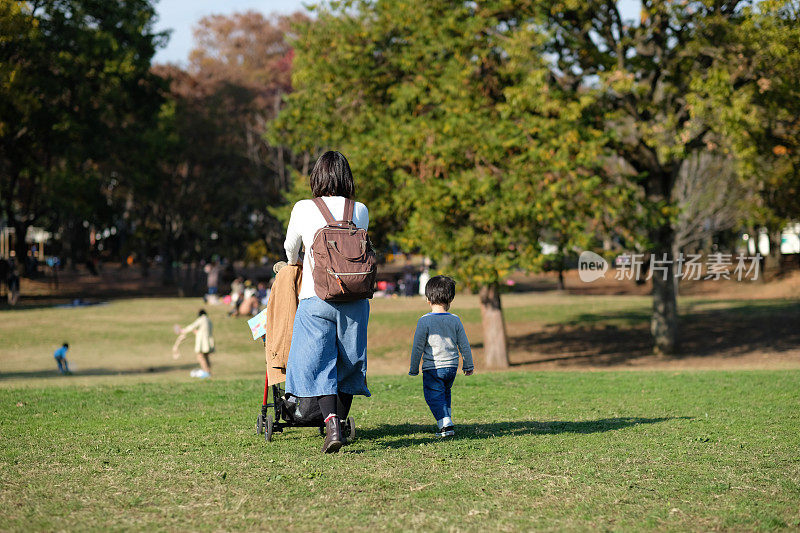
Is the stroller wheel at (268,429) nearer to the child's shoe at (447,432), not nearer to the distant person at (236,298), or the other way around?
the child's shoe at (447,432)

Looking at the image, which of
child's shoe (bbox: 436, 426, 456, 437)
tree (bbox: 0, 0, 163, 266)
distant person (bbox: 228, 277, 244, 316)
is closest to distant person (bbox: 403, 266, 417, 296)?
distant person (bbox: 228, 277, 244, 316)

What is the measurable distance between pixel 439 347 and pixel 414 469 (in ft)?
5.45

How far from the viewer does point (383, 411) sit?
8.59m

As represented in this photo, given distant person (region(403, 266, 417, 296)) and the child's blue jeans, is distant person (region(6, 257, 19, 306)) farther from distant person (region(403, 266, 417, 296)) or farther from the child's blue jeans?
the child's blue jeans

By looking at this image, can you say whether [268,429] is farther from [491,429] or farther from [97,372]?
[97,372]

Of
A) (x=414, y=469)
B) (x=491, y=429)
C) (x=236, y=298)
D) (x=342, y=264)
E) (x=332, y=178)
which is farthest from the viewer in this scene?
(x=236, y=298)

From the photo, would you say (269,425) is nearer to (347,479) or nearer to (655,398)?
(347,479)

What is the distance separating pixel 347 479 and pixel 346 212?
72.8 inches

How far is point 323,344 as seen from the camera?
19.4ft

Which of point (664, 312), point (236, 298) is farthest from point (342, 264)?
point (236, 298)

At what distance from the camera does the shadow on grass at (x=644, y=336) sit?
23795 mm

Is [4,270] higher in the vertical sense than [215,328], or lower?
higher

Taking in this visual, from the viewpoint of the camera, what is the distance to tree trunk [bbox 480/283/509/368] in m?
22.7

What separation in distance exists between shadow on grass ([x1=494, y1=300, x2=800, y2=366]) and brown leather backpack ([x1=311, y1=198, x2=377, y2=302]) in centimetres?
1772
